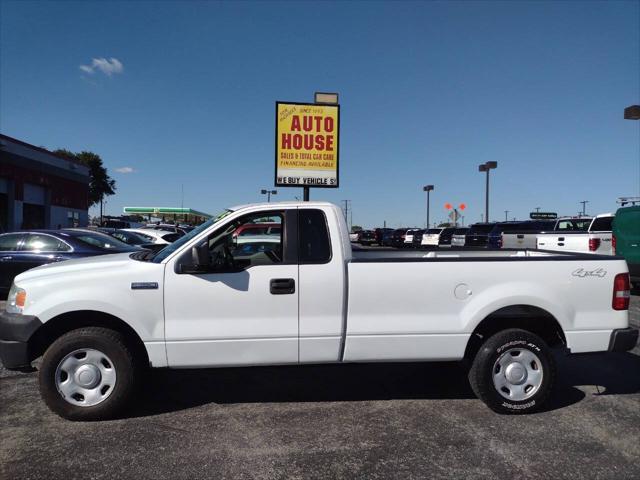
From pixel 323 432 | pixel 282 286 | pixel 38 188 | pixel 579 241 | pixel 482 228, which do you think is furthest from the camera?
pixel 38 188

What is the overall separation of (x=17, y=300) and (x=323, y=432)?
2.79 m

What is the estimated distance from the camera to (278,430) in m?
3.73

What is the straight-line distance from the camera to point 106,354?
12.5ft

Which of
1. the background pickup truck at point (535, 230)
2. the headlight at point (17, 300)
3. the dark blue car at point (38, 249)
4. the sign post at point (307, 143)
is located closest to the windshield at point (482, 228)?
the background pickup truck at point (535, 230)

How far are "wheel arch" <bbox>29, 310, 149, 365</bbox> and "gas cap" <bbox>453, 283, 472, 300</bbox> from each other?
2739 mm

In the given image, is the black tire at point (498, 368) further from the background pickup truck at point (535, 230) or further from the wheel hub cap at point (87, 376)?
the background pickup truck at point (535, 230)

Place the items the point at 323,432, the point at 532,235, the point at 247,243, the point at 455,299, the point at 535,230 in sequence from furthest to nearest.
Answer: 1. the point at 535,230
2. the point at 532,235
3. the point at 247,243
4. the point at 455,299
5. the point at 323,432

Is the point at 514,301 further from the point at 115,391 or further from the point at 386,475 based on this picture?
the point at 115,391

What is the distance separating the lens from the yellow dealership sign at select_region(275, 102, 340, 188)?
13680 millimetres

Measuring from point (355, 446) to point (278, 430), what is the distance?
2.14 ft

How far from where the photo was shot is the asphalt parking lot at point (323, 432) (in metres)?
3.16

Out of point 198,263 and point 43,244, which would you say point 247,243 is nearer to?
point 198,263

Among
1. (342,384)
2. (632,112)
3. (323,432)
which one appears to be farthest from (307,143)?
(632,112)

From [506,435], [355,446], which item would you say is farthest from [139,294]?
[506,435]
